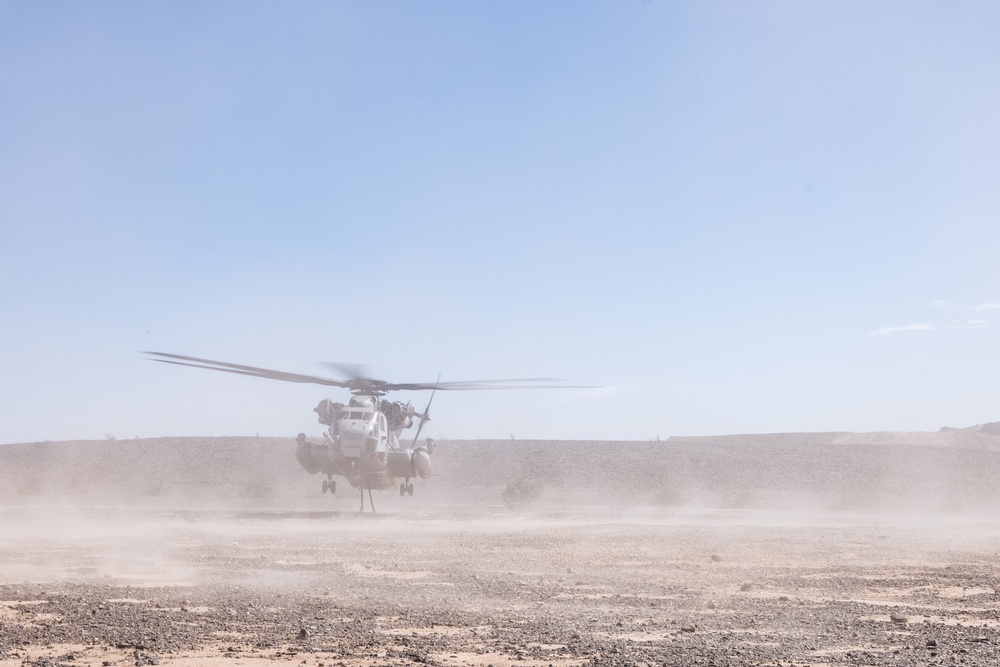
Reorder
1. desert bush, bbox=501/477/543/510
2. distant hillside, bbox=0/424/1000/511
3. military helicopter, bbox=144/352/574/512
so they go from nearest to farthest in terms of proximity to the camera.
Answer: military helicopter, bbox=144/352/574/512
desert bush, bbox=501/477/543/510
distant hillside, bbox=0/424/1000/511

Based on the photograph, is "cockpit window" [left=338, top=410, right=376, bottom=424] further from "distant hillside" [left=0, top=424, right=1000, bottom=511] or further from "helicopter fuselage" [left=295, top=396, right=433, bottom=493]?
"distant hillside" [left=0, top=424, right=1000, bottom=511]

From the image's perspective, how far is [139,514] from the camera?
41.4m

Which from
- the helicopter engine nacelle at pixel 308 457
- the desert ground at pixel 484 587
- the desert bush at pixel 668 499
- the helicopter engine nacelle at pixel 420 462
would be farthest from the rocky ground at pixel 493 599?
the desert bush at pixel 668 499

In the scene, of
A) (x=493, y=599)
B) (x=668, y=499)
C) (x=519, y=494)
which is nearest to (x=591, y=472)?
(x=668, y=499)

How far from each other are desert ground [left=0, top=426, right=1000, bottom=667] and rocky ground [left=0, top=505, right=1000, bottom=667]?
0.06 metres

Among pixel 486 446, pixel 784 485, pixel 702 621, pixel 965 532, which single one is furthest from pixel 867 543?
pixel 486 446

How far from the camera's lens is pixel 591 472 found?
77.5 meters

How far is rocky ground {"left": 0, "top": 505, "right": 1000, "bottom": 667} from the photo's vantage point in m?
10.3

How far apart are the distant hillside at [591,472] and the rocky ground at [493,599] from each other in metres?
34.1

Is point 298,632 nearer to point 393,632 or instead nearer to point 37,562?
point 393,632

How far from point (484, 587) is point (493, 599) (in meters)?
1.56

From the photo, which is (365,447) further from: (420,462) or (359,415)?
(420,462)

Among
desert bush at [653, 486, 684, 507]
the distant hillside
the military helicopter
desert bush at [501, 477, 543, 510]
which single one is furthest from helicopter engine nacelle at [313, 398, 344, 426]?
desert bush at [653, 486, 684, 507]

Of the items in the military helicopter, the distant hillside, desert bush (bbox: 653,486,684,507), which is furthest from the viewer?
the distant hillside
